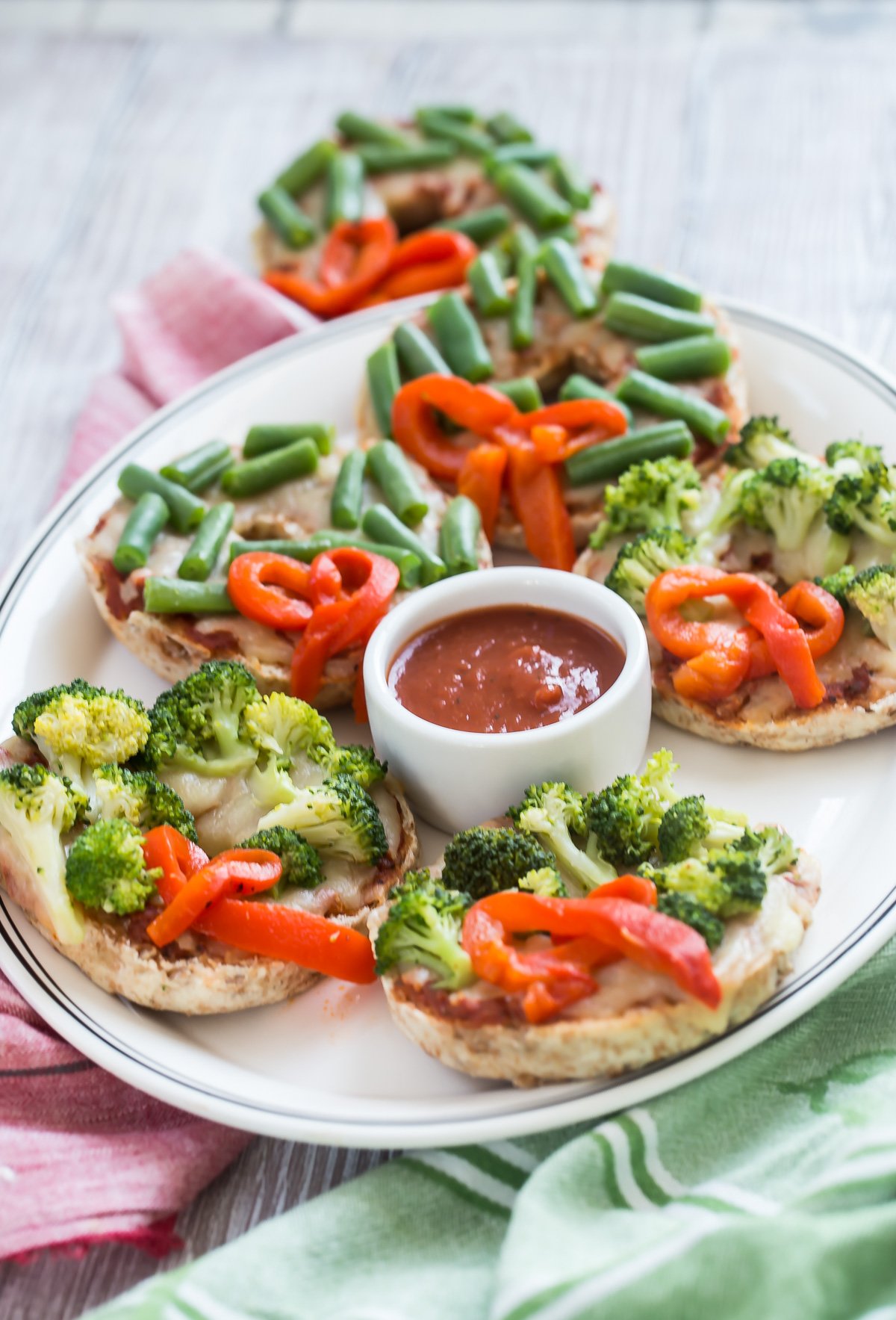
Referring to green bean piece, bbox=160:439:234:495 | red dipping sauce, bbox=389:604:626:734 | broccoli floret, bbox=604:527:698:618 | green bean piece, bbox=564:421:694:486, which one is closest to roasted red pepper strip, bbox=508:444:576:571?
green bean piece, bbox=564:421:694:486

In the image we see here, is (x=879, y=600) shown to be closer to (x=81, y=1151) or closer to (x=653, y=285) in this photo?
(x=653, y=285)

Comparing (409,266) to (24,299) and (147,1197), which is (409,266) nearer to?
(24,299)

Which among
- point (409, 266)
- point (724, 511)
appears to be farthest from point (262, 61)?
point (724, 511)

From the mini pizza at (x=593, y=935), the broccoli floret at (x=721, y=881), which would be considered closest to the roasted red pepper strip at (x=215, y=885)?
the mini pizza at (x=593, y=935)

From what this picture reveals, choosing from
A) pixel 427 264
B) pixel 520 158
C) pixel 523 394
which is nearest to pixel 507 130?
pixel 520 158

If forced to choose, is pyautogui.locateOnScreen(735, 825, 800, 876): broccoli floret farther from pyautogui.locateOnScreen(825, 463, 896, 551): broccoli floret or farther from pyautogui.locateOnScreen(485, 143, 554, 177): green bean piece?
pyautogui.locateOnScreen(485, 143, 554, 177): green bean piece

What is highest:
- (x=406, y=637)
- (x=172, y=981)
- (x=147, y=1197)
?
(x=406, y=637)

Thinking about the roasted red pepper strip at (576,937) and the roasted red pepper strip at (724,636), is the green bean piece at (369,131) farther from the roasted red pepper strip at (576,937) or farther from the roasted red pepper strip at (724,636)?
the roasted red pepper strip at (576,937)
